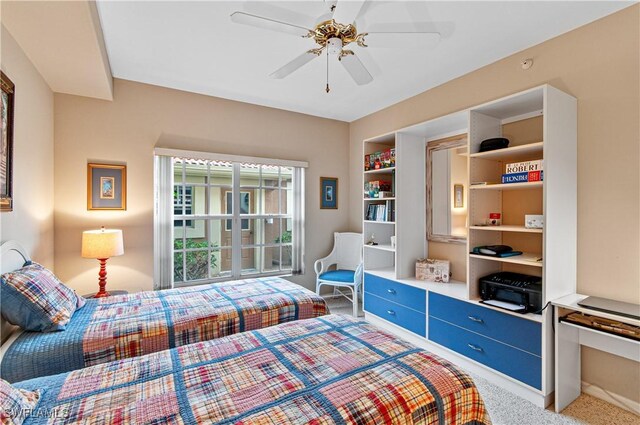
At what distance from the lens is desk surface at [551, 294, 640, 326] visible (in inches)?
69.1

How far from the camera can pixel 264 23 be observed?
1.72 meters

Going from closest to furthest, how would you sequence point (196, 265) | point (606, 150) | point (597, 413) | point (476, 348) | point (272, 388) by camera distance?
1. point (272, 388)
2. point (597, 413)
3. point (606, 150)
4. point (476, 348)
5. point (196, 265)

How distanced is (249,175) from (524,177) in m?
3.03

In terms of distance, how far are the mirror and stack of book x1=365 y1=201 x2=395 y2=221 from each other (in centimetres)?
41

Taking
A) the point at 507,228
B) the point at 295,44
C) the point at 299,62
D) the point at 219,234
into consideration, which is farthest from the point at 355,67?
the point at 219,234

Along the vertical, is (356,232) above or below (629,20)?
below

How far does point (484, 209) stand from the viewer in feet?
8.83

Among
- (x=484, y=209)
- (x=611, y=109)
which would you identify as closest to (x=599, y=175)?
(x=611, y=109)

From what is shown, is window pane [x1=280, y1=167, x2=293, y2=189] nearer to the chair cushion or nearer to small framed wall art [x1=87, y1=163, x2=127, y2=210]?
the chair cushion

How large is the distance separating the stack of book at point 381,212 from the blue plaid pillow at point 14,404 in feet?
10.0

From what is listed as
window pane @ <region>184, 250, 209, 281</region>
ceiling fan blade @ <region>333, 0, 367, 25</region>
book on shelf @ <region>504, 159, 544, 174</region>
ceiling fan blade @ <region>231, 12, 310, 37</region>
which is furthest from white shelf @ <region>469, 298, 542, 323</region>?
window pane @ <region>184, 250, 209, 281</region>

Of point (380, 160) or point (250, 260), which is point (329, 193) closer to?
point (380, 160)

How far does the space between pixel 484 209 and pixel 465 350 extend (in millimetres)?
1207

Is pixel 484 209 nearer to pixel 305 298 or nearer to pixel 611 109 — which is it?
pixel 611 109
